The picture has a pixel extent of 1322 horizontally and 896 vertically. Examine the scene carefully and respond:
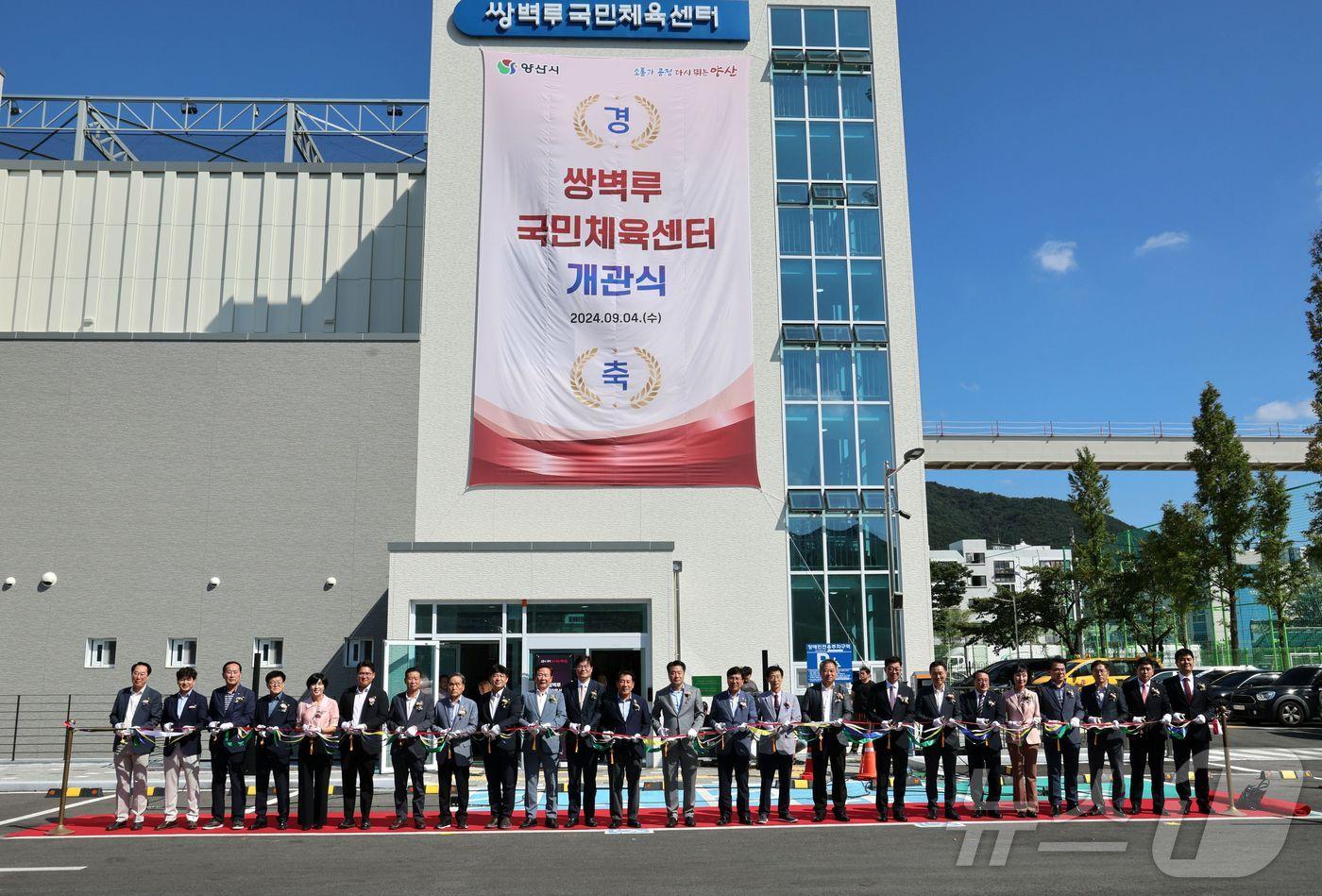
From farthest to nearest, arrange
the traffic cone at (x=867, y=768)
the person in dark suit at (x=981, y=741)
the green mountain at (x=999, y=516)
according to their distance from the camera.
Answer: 1. the green mountain at (x=999, y=516)
2. the traffic cone at (x=867, y=768)
3. the person in dark suit at (x=981, y=741)

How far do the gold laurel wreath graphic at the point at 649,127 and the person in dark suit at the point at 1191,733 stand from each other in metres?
16.2

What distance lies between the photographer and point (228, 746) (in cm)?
1271

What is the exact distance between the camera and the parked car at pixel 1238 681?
1182 inches

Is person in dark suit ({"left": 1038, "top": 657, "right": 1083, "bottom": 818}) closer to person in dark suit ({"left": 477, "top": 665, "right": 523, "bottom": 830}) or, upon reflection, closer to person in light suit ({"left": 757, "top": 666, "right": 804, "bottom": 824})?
person in light suit ({"left": 757, "top": 666, "right": 804, "bottom": 824})

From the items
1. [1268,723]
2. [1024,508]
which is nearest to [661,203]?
[1268,723]

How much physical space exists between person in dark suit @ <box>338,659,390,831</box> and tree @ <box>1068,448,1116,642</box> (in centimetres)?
3792

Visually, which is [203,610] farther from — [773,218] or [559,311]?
[773,218]

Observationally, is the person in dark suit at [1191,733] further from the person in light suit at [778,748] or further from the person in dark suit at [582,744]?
the person in dark suit at [582,744]

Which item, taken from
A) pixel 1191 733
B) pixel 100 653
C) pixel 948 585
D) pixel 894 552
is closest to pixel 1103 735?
pixel 1191 733

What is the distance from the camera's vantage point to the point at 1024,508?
16762 centimetres

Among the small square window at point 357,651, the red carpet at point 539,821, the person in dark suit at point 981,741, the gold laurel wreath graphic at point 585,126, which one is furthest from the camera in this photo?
the gold laurel wreath graphic at point 585,126

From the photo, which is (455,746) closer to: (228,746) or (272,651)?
(228,746)

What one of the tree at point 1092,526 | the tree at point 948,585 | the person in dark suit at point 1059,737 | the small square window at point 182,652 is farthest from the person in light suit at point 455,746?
the tree at point 948,585

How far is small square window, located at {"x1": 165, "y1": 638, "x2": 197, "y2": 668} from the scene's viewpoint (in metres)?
22.3
